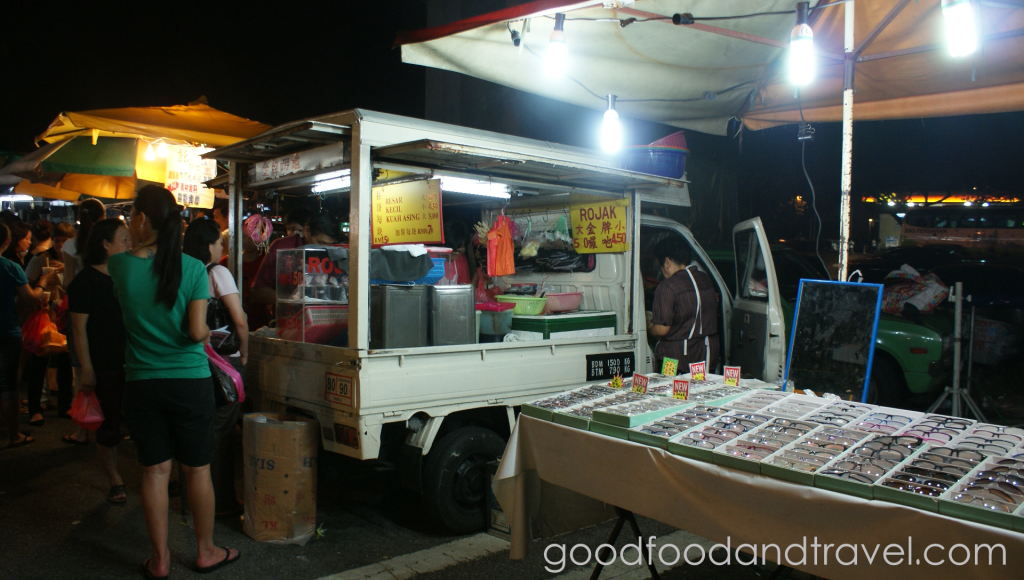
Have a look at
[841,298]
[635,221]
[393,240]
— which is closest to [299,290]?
[393,240]

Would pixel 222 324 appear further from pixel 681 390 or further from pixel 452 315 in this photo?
pixel 681 390

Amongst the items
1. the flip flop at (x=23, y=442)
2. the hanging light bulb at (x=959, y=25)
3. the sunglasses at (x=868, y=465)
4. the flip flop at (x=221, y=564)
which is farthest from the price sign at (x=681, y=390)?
the flip flop at (x=23, y=442)

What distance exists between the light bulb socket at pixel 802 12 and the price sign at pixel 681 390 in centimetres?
241

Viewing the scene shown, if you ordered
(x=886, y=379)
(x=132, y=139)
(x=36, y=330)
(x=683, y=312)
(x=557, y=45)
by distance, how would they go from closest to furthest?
(x=557, y=45), (x=683, y=312), (x=36, y=330), (x=886, y=379), (x=132, y=139)

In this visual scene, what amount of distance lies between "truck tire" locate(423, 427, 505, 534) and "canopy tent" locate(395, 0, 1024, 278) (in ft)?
8.76

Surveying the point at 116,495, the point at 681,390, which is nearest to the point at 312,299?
the point at 116,495

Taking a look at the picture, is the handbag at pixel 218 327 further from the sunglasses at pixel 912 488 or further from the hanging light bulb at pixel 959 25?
the hanging light bulb at pixel 959 25

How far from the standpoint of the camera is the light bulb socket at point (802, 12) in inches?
152

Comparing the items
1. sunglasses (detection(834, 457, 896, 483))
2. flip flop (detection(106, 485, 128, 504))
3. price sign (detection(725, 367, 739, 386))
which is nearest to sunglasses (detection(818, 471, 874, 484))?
sunglasses (detection(834, 457, 896, 483))

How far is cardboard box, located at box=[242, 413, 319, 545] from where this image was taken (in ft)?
12.4

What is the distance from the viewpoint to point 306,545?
389cm

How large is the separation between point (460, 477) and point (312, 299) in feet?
5.14

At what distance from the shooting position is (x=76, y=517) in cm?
431

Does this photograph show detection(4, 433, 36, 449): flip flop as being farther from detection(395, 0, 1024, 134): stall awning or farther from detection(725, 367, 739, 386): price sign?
detection(725, 367, 739, 386): price sign
